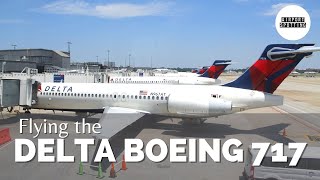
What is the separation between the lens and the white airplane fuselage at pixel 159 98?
21.8 meters

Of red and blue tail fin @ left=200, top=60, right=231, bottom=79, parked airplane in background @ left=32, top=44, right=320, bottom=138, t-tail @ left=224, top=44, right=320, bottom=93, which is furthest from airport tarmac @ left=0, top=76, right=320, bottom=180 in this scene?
red and blue tail fin @ left=200, top=60, right=231, bottom=79

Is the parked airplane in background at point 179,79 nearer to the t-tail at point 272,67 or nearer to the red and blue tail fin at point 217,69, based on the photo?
the red and blue tail fin at point 217,69

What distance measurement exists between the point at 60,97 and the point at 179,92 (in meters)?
10.0

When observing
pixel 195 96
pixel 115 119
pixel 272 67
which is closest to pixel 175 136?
pixel 195 96

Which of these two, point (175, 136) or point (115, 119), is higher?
point (115, 119)

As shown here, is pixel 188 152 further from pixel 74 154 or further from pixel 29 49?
pixel 29 49

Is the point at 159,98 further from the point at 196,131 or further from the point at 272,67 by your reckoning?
the point at 272,67

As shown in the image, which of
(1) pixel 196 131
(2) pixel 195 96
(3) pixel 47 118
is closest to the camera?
(2) pixel 195 96

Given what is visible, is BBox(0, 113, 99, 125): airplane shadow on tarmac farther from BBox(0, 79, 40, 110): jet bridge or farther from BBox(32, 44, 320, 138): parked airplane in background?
BBox(32, 44, 320, 138): parked airplane in background

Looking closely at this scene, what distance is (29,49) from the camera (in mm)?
104438

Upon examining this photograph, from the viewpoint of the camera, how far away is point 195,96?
22328 millimetres

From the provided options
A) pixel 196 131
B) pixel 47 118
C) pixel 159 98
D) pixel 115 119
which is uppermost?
pixel 159 98

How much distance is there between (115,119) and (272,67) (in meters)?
10.7

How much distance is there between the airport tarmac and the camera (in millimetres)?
14445
